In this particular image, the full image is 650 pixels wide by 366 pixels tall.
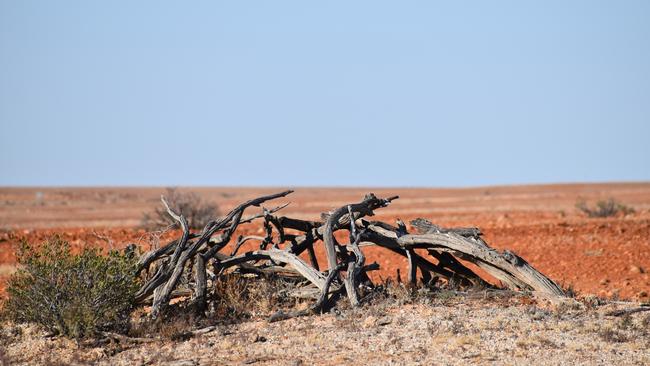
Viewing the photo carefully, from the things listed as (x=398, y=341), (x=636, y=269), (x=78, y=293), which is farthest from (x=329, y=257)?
(x=636, y=269)

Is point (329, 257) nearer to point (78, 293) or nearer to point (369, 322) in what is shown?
point (369, 322)

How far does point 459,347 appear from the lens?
26.4 feet

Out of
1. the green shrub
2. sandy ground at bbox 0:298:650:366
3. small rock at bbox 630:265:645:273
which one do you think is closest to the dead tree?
the green shrub

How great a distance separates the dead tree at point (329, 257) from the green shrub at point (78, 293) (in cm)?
33

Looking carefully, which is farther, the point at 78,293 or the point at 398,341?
the point at 78,293

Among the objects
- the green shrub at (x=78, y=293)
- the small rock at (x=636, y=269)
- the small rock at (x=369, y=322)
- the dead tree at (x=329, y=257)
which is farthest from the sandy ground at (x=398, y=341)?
the small rock at (x=636, y=269)

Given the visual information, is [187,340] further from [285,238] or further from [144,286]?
[285,238]

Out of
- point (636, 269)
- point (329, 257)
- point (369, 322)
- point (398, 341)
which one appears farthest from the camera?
point (636, 269)

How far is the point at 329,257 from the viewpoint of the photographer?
9.22 m

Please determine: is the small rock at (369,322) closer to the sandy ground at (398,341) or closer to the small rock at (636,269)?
the sandy ground at (398,341)

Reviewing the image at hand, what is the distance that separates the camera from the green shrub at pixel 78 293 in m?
8.62

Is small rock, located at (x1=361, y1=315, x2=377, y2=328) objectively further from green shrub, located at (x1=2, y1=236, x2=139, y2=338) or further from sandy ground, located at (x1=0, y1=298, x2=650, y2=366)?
green shrub, located at (x1=2, y1=236, x2=139, y2=338)

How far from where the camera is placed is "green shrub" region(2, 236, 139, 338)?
8.62 m

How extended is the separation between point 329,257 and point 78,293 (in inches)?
98.4
